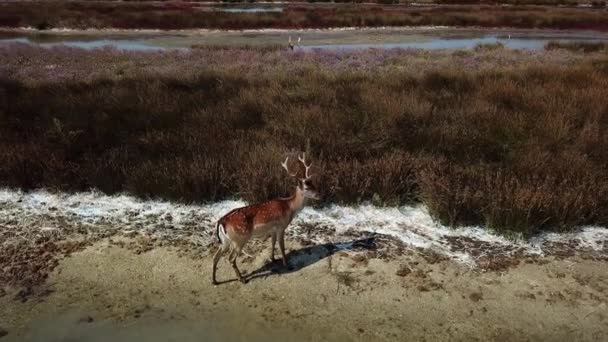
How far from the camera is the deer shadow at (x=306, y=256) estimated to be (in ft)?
17.7

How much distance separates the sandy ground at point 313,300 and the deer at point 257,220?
0.43 meters

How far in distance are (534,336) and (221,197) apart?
4.16 m

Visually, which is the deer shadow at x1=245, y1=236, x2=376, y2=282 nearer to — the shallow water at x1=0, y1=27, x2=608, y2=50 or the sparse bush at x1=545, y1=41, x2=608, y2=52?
the shallow water at x1=0, y1=27, x2=608, y2=50

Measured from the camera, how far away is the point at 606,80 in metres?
12.3

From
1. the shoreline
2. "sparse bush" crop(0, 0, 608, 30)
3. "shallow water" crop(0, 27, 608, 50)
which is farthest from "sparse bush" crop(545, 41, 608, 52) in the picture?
"sparse bush" crop(0, 0, 608, 30)

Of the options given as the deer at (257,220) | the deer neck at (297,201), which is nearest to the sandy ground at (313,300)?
the deer at (257,220)

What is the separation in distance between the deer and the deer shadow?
305 millimetres

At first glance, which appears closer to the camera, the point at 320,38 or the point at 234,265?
the point at 234,265

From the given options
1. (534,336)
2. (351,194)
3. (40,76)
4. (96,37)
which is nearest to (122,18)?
(96,37)

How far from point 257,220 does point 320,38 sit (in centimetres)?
2986

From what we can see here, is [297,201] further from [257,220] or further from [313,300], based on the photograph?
[313,300]

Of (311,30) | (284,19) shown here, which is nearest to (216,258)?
(311,30)

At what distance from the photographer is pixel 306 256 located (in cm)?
568

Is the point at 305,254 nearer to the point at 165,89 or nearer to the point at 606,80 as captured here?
the point at 165,89
